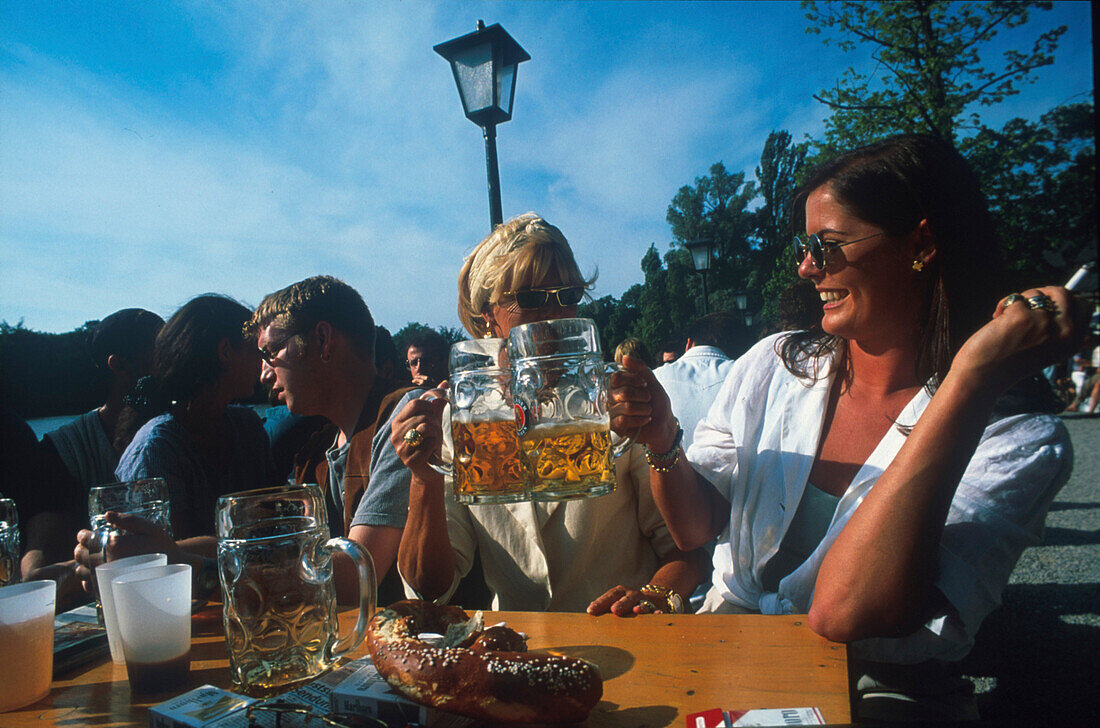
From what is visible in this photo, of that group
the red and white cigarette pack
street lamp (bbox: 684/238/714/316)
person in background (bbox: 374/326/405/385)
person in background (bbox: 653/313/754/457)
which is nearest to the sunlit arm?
the red and white cigarette pack

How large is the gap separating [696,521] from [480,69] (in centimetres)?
207

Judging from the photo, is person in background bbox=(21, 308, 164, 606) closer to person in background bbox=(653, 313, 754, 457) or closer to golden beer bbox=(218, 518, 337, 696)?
golden beer bbox=(218, 518, 337, 696)

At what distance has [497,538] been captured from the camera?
190cm

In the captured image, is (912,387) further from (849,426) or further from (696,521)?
(696,521)

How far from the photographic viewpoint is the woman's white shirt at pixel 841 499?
1.27 meters

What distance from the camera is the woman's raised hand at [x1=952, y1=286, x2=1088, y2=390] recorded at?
1.09 m

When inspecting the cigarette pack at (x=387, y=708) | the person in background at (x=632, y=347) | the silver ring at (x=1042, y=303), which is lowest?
the cigarette pack at (x=387, y=708)

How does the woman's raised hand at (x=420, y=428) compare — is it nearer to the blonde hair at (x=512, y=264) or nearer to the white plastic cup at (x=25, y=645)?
the blonde hair at (x=512, y=264)

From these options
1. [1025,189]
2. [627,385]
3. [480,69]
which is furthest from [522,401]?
[480,69]

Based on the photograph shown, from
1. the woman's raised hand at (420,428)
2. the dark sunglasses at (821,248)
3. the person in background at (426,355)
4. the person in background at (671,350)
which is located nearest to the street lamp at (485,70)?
the dark sunglasses at (821,248)

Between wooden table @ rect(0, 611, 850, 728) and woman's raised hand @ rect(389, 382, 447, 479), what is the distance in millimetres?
406

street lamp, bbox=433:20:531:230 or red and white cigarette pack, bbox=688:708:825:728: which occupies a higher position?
street lamp, bbox=433:20:531:230

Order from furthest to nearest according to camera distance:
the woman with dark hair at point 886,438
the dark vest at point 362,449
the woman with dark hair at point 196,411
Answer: the woman with dark hair at point 196,411 → the dark vest at point 362,449 → the woman with dark hair at point 886,438

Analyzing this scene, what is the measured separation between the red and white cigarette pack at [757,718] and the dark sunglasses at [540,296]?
121cm
